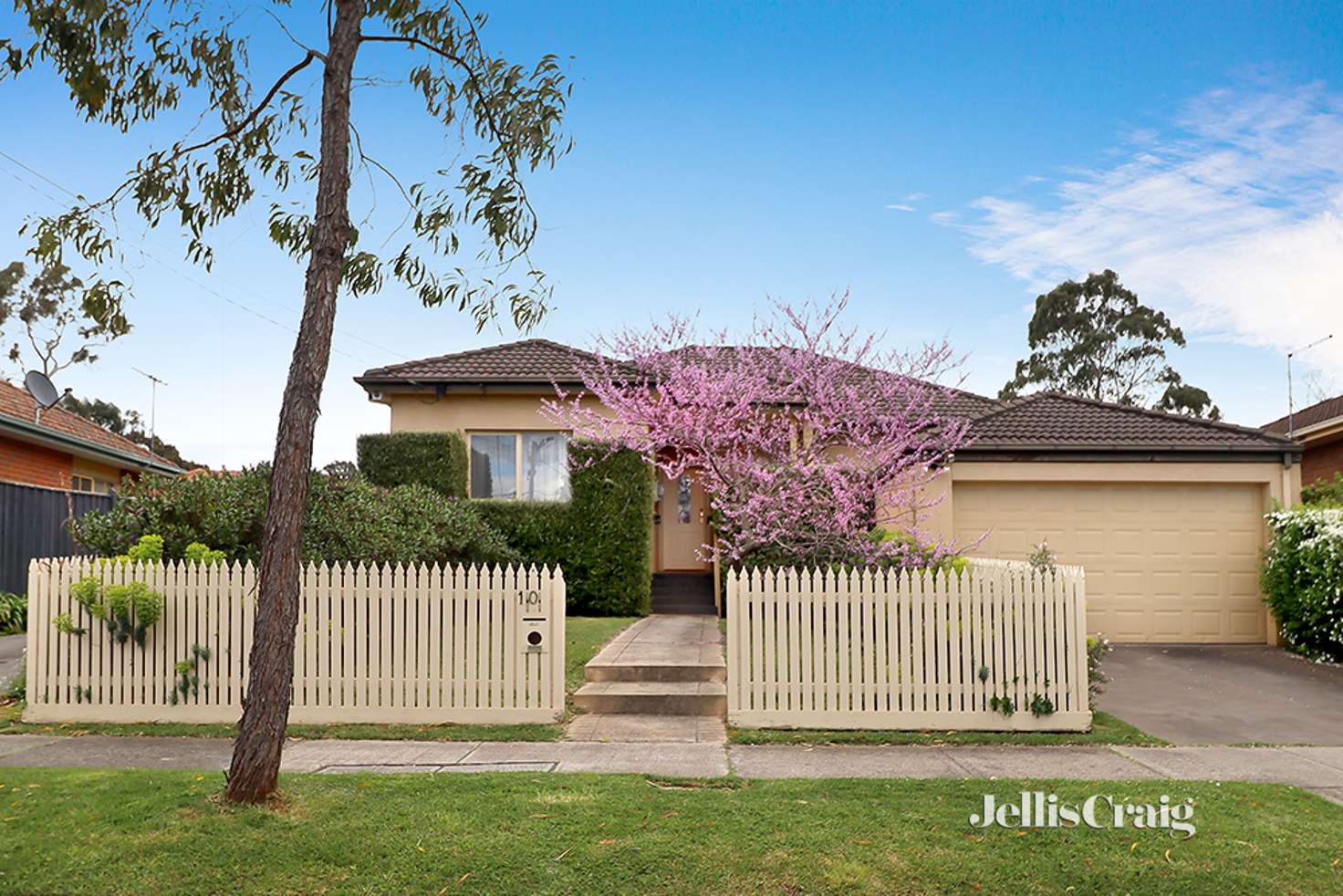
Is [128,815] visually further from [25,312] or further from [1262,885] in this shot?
[25,312]

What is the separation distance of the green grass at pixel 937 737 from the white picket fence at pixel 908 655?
0.29ft

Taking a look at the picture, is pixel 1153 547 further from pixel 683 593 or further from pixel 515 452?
pixel 515 452

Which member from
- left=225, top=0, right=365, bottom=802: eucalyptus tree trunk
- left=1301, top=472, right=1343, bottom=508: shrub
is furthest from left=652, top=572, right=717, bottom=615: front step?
left=225, top=0, right=365, bottom=802: eucalyptus tree trunk

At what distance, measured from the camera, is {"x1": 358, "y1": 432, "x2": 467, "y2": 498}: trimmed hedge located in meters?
16.3

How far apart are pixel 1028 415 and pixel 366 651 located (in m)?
12.0

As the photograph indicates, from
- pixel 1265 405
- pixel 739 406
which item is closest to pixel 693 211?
pixel 739 406

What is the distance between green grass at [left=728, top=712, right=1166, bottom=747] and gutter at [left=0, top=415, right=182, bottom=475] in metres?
→ 12.2

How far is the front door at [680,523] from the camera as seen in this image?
64.5ft

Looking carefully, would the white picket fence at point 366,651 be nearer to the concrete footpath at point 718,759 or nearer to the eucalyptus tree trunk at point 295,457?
the concrete footpath at point 718,759

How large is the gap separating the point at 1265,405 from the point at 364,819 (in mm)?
31097

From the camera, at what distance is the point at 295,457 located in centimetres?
561

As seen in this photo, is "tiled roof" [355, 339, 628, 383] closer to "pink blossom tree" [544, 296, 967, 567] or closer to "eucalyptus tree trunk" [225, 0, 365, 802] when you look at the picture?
"pink blossom tree" [544, 296, 967, 567]

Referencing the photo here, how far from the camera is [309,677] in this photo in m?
8.56

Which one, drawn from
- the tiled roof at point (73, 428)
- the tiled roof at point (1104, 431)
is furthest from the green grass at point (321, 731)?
the tiled roof at point (73, 428)
